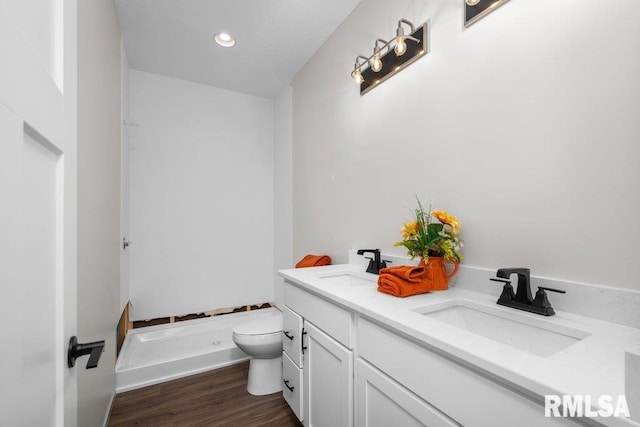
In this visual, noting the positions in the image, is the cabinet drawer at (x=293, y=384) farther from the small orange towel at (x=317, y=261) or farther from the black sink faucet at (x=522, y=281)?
the black sink faucet at (x=522, y=281)

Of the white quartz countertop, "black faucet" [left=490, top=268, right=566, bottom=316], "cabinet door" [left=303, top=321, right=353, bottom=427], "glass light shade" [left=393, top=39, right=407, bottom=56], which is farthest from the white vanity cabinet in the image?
"glass light shade" [left=393, top=39, right=407, bottom=56]

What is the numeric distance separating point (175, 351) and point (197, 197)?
4.68 ft

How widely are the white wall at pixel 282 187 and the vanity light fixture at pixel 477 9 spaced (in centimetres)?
190

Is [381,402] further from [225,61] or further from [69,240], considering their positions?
[225,61]

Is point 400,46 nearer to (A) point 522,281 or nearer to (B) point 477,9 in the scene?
(B) point 477,9

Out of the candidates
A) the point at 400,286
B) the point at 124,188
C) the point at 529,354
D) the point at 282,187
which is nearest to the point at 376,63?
the point at 400,286

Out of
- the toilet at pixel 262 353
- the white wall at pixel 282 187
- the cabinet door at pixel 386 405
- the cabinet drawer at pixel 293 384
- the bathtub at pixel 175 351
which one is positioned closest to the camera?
the cabinet door at pixel 386 405

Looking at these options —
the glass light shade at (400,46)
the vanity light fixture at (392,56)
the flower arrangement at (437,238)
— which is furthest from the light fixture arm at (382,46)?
the flower arrangement at (437,238)

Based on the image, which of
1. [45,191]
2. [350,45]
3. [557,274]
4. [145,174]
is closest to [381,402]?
[557,274]

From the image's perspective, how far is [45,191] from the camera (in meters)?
0.53

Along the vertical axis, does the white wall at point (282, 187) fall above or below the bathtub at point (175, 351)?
above

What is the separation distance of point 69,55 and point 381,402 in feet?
4.16

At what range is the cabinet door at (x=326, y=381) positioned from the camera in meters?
1.12

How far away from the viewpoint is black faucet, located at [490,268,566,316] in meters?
0.91
